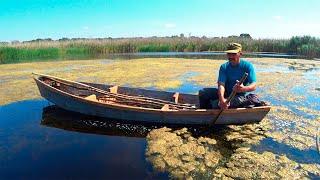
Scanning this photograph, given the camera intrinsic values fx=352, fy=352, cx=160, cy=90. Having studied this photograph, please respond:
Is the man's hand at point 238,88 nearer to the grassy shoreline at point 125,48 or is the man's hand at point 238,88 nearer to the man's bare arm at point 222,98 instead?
the man's bare arm at point 222,98

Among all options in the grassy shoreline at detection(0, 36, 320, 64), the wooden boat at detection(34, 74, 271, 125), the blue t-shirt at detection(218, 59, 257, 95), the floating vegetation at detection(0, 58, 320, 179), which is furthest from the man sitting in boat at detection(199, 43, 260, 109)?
the grassy shoreline at detection(0, 36, 320, 64)

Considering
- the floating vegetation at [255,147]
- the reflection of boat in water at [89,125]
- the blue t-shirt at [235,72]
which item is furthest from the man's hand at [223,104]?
the reflection of boat in water at [89,125]

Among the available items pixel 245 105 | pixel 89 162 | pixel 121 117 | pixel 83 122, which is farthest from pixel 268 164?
pixel 83 122

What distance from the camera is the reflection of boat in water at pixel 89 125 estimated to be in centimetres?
690

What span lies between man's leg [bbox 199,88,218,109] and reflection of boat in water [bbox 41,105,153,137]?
3.88ft

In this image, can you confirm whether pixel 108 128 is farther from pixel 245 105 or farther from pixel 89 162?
pixel 245 105

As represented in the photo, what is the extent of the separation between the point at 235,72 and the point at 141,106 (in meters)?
2.38

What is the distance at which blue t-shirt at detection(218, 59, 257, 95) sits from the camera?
20.7ft

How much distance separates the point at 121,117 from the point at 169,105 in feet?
3.50

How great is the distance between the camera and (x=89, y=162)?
528cm

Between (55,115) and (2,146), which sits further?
(55,115)

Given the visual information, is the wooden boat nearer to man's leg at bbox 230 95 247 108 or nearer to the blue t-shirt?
man's leg at bbox 230 95 247 108

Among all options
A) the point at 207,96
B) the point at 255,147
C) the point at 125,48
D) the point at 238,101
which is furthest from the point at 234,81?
the point at 125,48

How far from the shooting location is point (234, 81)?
6.44 meters
